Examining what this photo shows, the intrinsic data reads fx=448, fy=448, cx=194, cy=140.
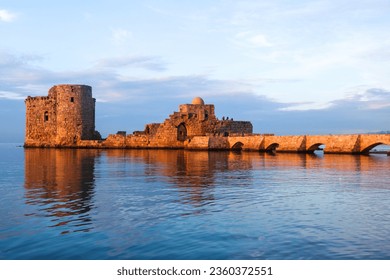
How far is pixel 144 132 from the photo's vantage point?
1876 inches

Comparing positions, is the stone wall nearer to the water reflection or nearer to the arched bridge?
the arched bridge

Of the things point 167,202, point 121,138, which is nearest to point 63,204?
point 167,202

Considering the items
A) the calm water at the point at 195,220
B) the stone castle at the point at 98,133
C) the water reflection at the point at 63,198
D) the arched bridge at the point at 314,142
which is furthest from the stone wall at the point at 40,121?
the calm water at the point at 195,220

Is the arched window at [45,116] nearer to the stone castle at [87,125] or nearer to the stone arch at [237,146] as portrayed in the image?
the stone castle at [87,125]

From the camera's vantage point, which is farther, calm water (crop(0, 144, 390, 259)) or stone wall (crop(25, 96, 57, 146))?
stone wall (crop(25, 96, 57, 146))

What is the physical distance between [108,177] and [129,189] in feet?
11.0

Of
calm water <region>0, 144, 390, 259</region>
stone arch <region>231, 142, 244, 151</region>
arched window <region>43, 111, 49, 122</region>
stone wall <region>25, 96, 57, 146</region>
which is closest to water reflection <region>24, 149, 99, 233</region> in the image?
calm water <region>0, 144, 390, 259</region>

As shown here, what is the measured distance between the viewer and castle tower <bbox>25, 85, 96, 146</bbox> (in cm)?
4491

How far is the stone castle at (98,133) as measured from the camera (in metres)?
43.1

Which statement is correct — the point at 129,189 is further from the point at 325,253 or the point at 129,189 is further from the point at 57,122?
the point at 57,122

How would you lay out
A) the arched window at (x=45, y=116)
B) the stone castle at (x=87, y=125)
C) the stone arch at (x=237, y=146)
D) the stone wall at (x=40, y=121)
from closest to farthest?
1. the stone arch at (x=237, y=146)
2. the stone castle at (x=87, y=125)
3. the stone wall at (x=40, y=121)
4. the arched window at (x=45, y=116)

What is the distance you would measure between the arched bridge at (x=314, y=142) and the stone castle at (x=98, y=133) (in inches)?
89.8

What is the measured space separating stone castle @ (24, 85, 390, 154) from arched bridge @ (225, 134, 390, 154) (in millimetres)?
2281
